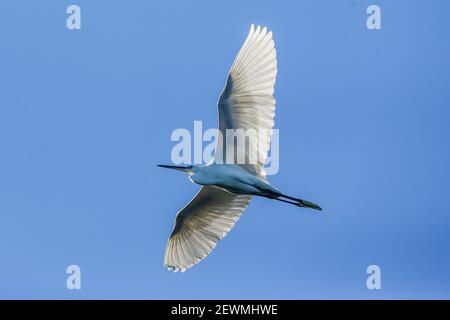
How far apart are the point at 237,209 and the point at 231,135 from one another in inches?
50.6

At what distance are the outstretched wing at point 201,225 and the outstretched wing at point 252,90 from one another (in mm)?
1127

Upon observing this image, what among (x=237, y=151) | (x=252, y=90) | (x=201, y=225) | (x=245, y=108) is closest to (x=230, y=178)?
(x=237, y=151)

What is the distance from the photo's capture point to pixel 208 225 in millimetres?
12383

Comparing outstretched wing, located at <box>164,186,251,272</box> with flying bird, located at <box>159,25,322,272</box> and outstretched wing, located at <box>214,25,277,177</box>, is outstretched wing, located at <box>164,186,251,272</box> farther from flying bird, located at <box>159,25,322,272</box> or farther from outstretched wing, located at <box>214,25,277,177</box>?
outstretched wing, located at <box>214,25,277,177</box>

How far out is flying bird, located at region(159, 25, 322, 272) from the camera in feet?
36.3


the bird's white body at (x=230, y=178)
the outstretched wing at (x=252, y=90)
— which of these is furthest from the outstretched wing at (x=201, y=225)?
the outstretched wing at (x=252, y=90)

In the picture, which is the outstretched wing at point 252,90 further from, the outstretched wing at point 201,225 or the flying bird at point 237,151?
the outstretched wing at point 201,225

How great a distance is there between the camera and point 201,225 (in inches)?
489

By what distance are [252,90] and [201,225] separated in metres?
2.24

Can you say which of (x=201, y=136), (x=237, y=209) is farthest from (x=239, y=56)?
(x=237, y=209)

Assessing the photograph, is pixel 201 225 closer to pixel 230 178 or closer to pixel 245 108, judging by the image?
pixel 230 178

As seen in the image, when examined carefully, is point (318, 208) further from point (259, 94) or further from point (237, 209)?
point (259, 94)

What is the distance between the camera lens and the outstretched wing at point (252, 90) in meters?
11.0

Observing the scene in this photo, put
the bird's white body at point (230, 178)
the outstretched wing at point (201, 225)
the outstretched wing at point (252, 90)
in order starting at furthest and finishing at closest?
1. the outstretched wing at point (201, 225)
2. the bird's white body at point (230, 178)
3. the outstretched wing at point (252, 90)
